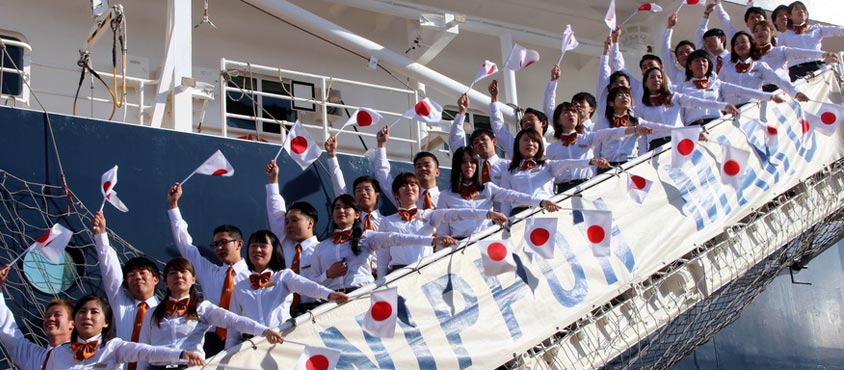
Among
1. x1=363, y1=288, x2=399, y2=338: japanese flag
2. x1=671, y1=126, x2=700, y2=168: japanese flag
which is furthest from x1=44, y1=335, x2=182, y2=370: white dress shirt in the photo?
x1=671, y1=126, x2=700, y2=168: japanese flag

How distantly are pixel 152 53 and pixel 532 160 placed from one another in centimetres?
507

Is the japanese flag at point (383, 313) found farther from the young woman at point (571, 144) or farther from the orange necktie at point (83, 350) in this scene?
the young woman at point (571, 144)

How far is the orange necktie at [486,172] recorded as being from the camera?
23.3 feet

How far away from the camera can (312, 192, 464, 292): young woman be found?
6.20m

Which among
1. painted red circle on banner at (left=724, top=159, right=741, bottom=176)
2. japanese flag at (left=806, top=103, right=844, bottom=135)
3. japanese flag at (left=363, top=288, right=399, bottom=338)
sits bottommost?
japanese flag at (left=363, top=288, right=399, bottom=338)

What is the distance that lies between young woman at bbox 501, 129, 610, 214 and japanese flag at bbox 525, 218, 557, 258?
2.15 feet

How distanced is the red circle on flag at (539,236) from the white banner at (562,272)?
8 cm

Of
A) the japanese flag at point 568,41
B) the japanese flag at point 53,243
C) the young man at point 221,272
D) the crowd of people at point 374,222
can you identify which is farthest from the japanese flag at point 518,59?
the japanese flag at point 53,243

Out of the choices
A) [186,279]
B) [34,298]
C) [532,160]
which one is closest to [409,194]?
[532,160]

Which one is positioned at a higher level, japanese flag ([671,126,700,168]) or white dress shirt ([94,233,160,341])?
japanese flag ([671,126,700,168])

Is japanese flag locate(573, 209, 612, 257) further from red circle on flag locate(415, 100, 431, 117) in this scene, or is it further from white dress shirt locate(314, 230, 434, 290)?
red circle on flag locate(415, 100, 431, 117)

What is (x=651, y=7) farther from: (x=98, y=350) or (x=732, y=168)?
(x=98, y=350)

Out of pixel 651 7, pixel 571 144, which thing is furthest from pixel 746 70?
pixel 571 144

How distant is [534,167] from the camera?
6.91 m
